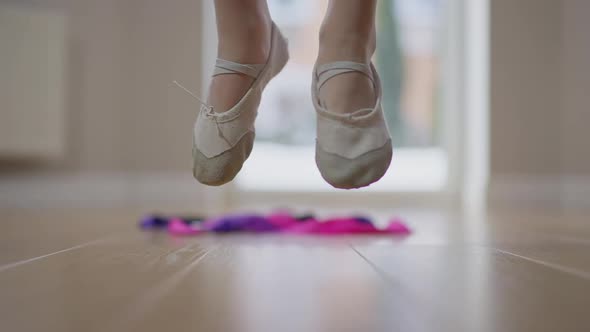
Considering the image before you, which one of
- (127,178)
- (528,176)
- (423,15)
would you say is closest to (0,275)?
(127,178)

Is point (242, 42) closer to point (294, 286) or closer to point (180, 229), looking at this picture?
point (294, 286)

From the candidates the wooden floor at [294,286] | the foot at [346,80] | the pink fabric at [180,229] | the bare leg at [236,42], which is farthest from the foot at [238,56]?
the pink fabric at [180,229]

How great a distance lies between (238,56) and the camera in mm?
947

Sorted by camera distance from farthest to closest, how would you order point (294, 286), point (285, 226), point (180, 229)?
point (285, 226), point (180, 229), point (294, 286)

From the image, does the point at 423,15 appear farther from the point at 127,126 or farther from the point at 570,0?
the point at 127,126

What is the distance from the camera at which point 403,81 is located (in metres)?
3.62

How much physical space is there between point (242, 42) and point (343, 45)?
6.0 inches

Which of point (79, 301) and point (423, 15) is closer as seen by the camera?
point (79, 301)

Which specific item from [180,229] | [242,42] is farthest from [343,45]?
[180,229]

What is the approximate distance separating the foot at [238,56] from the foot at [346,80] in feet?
0.33

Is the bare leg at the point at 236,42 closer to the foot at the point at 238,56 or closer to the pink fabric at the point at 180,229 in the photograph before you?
the foot at the point at 238,56

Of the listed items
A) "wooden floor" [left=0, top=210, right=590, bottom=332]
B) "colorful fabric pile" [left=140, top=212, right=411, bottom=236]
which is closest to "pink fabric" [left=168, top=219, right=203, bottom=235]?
"colorful fabric pile" [left=140, top=212, right=411, bottom=236]

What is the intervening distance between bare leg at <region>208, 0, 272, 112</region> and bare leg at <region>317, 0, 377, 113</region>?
10cm

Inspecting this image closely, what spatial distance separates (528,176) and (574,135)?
0.30 metres
